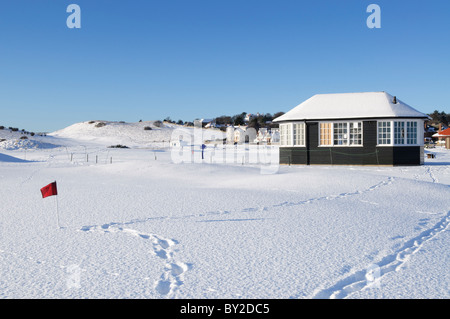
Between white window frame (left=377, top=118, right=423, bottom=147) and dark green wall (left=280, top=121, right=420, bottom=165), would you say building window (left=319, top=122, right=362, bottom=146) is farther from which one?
white window frame (left=377, top=118, right=423, bottom=147)

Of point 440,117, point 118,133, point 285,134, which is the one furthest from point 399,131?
point 440,117

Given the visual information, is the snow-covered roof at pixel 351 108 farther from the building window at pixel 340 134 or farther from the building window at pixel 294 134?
the building window at pixel 340 134

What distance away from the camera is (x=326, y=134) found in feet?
86.3

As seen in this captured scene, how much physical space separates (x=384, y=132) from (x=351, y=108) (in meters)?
2.71

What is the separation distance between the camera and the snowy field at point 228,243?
506 cm

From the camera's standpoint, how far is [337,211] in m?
9.86

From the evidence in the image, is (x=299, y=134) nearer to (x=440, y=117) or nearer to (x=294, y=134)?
(x=294, y=134)

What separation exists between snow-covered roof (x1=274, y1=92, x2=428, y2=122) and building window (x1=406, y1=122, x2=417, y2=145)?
0.72m

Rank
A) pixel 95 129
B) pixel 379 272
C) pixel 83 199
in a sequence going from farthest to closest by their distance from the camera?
1. pixel 95 129
2. pixel 83 199
3. pixel 379 272

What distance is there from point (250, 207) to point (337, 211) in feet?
7.53

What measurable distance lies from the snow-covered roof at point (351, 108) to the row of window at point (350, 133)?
607 millimetres
